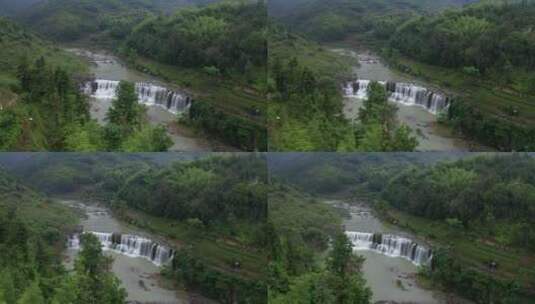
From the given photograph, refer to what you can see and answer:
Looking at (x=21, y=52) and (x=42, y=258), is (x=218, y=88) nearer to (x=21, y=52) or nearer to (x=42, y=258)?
(x=21, y=52)

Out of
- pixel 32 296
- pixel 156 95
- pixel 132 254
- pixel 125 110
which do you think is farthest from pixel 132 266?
pixel 156 95

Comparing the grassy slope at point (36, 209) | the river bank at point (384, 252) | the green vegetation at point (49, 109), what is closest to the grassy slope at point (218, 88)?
the green vegetation at point (49, 109)

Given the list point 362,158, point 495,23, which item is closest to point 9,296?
point 362,158

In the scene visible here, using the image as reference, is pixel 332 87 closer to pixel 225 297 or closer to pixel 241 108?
pixel 241 108

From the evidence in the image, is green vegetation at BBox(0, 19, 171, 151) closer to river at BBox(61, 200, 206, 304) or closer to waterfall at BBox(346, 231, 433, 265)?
river at BBox(61, 200, 206, 304)

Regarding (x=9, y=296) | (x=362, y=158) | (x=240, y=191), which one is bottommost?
(x=9, y=296)

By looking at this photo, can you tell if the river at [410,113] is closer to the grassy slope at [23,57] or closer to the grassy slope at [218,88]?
the grassy slope at [218,88]

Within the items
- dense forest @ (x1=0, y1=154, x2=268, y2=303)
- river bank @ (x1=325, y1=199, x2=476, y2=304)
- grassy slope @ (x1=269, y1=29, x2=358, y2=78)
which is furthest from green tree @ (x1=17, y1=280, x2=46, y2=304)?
grassy slope @ (x1=269, y1=29, x2=358, y2=78)
